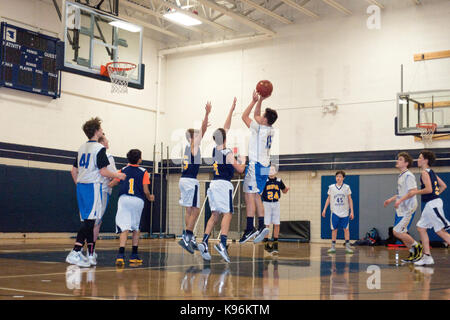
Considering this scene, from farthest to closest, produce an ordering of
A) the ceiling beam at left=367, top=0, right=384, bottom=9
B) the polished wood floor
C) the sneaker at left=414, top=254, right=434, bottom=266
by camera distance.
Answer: the ceiling beam at left=367, top=0, right=384, bottom=9 → the sneaker at left=414, top=254, right=434, bottom=266 → the polished wood floor

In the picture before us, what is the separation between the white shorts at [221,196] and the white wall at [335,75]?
474 inches

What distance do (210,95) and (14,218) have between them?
9.60 metres

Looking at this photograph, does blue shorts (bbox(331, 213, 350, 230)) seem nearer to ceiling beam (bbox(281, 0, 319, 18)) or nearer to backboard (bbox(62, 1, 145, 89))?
backboard (bbox(62, 1, 145, 89))

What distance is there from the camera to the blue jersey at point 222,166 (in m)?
8.90

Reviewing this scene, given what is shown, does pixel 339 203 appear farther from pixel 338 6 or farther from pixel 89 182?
pixel 338 6

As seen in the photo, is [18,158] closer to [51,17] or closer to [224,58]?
[51,17]

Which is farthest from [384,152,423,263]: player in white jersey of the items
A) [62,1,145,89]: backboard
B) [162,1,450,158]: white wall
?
[162,1,450,158]: white wall

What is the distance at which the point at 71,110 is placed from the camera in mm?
21281

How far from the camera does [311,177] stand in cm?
2125

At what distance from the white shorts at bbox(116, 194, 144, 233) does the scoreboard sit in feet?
36.6

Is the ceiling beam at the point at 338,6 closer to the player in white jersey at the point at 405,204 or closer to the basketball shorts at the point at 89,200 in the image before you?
the player in white jersey at the point at 405,204

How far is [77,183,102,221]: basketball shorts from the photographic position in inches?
316

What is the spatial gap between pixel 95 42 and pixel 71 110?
7.46 metres
